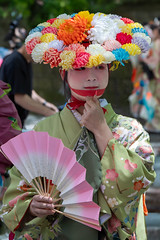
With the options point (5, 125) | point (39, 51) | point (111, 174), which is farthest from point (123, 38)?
point (5, 125)

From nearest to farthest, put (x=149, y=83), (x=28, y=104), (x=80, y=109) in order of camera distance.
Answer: (x=80, y=109) → (x=28, y=104) → (x=149, y=83)

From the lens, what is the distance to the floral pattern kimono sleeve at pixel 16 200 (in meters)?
2.68

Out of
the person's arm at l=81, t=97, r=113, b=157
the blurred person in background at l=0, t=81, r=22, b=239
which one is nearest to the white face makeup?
the person's arm at l=81, t=97, r=113, b=157

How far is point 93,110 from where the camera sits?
2.71 m

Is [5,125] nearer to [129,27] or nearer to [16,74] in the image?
[129,27]

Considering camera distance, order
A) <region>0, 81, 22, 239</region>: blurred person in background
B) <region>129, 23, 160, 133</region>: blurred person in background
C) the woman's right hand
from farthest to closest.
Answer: <region>129, 23, 160, 133</region>: blurred person in background < <region>0, 81, 22, 239</region>: blurred person in background < the woman's right hand

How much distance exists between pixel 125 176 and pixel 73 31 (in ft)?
2.51

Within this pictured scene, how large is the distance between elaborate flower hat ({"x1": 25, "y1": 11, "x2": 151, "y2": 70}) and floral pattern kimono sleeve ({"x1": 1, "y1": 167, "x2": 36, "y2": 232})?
2.01ft

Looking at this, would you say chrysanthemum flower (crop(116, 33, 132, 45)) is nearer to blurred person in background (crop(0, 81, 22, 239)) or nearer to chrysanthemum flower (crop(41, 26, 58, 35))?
chrysanthemum flower (crop(41, 26, 58, 35))

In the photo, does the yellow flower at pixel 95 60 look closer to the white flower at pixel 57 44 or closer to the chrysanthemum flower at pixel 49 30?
the white flower at pixel 57 44

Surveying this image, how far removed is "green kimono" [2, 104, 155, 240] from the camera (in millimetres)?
2635

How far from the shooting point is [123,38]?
9.06ft

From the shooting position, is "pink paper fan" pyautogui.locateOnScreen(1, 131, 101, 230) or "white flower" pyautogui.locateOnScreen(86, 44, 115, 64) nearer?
"pink paper fan" pyautogui.locateOnScreen(1, 131, 101, 230)

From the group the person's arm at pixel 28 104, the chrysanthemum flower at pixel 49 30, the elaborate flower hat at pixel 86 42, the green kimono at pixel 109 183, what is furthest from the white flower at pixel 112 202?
the person's arm at pixel 28 104
